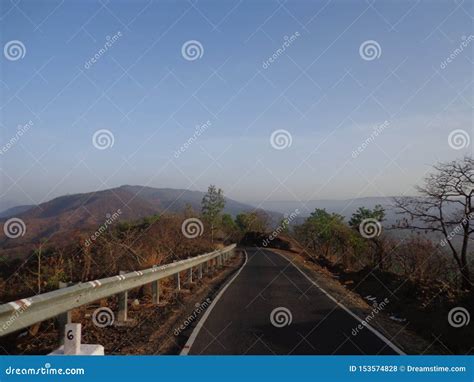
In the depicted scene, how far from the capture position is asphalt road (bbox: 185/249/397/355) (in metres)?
6.56

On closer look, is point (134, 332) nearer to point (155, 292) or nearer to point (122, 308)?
point (122, 308)

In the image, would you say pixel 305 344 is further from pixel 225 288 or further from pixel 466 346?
pixel 225 288

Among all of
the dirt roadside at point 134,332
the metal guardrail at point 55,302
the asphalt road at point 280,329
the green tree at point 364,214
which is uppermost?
the green tree at point 364,214

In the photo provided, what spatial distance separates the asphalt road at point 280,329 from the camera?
6.56 metres

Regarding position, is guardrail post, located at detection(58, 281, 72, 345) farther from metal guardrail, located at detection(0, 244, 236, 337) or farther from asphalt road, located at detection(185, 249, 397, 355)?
asphalt road, located at detection(185, 249, 397, 355)

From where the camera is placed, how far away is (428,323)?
32.8 ft

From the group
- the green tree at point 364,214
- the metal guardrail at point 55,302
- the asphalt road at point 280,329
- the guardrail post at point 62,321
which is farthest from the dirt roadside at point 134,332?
the green tree at point 364,214

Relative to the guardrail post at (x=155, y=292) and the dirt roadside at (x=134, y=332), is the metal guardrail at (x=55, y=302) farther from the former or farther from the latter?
the guardrail post at (x=155, y=292)

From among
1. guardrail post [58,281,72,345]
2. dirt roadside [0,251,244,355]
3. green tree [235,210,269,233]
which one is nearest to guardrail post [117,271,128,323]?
dirt roadside [0,251,244,355]

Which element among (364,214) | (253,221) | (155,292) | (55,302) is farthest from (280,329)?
(253,221)

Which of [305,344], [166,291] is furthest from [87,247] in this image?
[305,344]

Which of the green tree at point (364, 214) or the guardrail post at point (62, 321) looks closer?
the guardrail post at point (62, 321)

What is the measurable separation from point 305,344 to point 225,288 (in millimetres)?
7430
